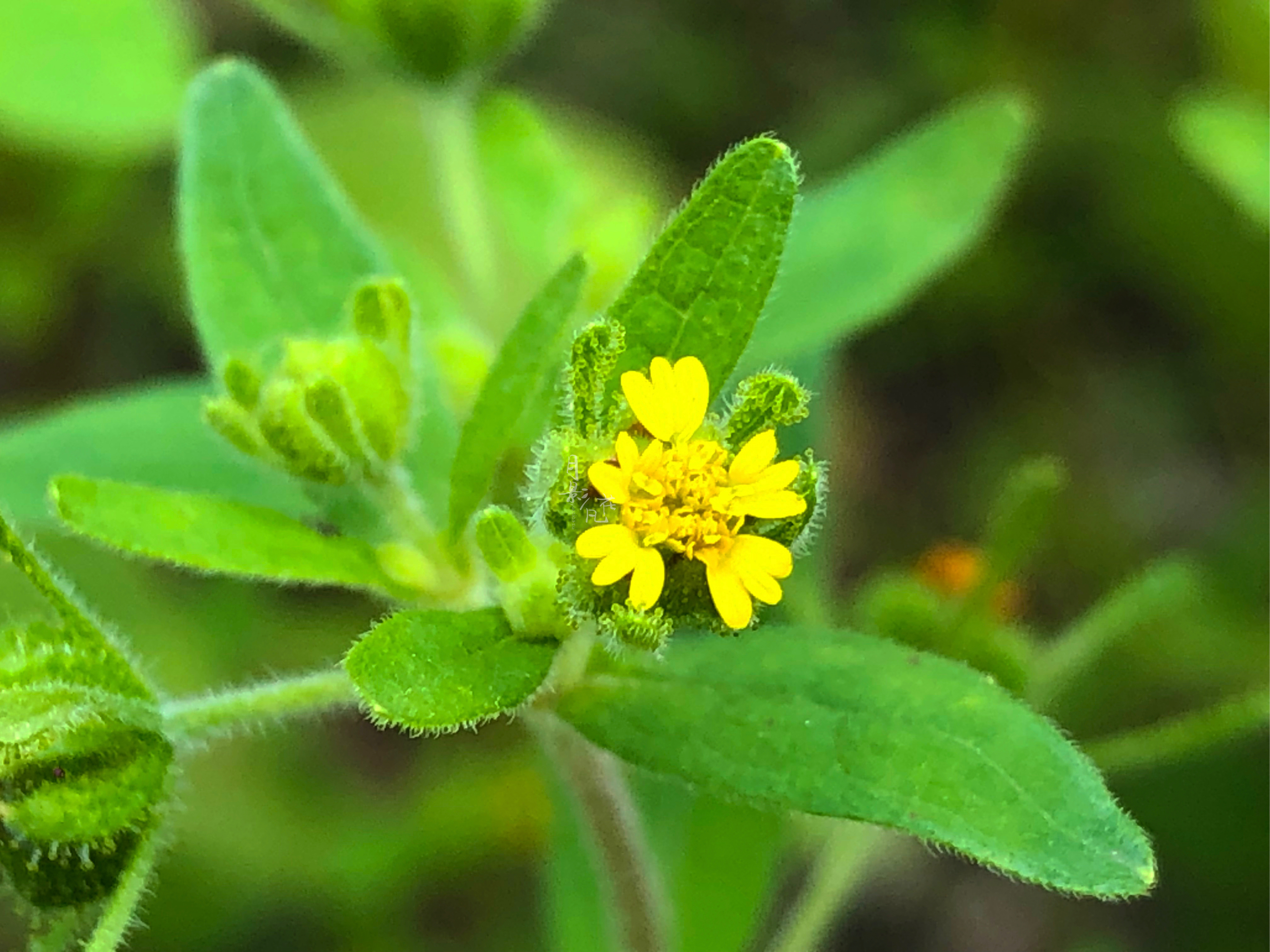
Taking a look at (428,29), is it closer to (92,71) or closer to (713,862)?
(92,71)

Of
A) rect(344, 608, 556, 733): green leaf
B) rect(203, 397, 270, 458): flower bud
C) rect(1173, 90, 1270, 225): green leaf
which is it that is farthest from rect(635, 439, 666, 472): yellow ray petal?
rect(1173, 90, 1270, 225): green leaf

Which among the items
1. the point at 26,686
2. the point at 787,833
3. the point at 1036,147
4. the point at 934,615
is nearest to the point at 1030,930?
the point at 787,833

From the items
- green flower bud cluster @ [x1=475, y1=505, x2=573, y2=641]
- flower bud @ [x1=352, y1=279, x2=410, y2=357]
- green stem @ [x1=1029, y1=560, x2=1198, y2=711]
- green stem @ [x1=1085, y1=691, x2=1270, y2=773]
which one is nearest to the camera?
green flower bud cluster @ [x1=475, y1=505, x2=573, y2=641]

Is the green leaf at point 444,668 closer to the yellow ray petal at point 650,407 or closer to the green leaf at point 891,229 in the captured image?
the yellow ray petal at point 650,407

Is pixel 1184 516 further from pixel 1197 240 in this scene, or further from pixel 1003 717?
pixel 1003 717

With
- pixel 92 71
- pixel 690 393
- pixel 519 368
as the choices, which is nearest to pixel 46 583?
pixel 519 368

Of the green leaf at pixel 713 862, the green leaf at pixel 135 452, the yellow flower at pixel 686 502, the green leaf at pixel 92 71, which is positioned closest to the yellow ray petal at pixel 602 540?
the yellow flower at pixel 686 502

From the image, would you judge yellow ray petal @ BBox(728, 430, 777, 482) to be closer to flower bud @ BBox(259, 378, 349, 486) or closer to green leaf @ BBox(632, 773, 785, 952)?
flower bud @ BBox(259, 378, 349, 486)
